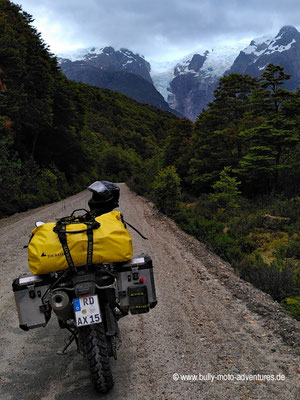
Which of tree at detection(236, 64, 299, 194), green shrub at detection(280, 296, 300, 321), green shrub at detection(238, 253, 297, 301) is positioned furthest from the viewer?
tree at detection(236, 64, 299, 194)

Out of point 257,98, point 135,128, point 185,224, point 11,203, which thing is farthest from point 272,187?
point 135,128

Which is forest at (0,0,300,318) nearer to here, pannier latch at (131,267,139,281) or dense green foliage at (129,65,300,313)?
dense green foliage at (129,65,300,313)

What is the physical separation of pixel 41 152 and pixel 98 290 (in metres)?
26.4

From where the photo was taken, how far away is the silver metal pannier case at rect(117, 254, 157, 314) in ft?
10.5

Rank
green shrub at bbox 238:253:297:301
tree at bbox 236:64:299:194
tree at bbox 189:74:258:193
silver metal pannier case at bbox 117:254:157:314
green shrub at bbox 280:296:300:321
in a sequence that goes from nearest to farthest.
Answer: silver metal pannier case at bbox 117:254:157:314, green shrub at bbox 280:296:300:321, green shrub at bbox 238:253:297:301, tree at bbox 236:64:299:194, tree at bbox 189:74:258:193

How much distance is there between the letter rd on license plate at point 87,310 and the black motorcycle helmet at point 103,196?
1524 mm

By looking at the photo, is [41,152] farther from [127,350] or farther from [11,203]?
[127,350]

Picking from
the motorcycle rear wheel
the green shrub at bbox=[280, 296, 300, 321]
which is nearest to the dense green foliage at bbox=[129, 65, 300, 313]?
the green shrub at bbox=[280, 296, 300, 321]

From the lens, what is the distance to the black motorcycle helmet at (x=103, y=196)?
4.25m

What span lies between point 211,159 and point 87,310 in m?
20.2

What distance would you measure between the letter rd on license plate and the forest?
132 inches

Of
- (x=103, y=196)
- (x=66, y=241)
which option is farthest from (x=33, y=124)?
(x=66, y=241)

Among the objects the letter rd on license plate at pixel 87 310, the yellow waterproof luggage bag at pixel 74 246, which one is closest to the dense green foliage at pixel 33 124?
the yellow waterproof luggage bag at pixel 74 246

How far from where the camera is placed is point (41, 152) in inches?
1088
